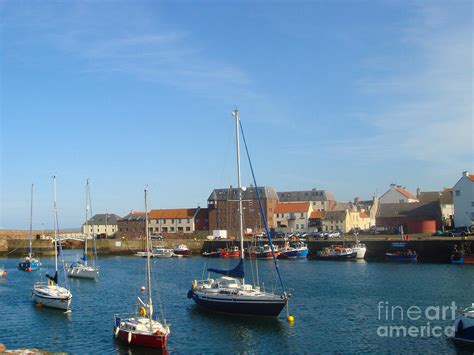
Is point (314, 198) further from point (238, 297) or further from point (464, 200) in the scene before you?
point (238, 297)

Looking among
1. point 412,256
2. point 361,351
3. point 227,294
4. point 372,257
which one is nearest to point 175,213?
point 372,257

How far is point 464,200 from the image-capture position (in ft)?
336

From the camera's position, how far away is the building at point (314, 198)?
16162cm

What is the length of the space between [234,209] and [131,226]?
2851cm

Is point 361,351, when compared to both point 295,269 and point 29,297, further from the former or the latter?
point 295,269

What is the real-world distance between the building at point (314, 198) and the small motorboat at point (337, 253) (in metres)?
64.6

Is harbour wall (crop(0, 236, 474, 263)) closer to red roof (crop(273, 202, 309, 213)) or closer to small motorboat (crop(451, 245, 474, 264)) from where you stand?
small motorboat (crop(451, 245, 474, 264))

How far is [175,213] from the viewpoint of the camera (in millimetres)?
154000

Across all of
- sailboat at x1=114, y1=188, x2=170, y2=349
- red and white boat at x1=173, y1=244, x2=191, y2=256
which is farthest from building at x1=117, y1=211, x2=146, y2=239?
sailboat at x1=114, y1=188, x2=170, y2=349

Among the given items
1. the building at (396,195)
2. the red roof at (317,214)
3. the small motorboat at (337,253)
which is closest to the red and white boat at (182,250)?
the small motorboat at (337,253)

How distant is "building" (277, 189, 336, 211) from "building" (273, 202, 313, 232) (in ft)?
45.5

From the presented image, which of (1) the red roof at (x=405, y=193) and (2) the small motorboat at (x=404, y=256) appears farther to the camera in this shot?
(1) the red roof at (x=405, y=193)

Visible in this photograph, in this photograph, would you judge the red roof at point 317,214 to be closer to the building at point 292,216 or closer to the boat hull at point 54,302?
the building at point 292,216

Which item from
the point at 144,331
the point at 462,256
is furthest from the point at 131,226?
the point at 144,331
